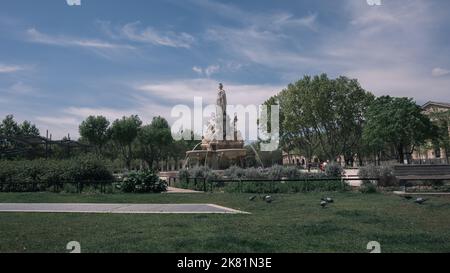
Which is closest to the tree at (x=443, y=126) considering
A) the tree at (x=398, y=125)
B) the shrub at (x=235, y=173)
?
the tree at (x=398, y=125)

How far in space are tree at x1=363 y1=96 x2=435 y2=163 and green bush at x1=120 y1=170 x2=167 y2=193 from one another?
36987mm

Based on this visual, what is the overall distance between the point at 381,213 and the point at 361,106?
4972 cm

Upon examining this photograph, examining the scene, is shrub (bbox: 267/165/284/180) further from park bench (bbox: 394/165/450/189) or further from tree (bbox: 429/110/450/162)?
tree (bbox: 429/110/450/162)

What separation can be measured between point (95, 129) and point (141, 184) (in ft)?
177

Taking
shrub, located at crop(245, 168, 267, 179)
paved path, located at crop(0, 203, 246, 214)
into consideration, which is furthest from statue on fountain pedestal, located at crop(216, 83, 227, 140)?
paved path, located at crop(0, 203, 246, 214)

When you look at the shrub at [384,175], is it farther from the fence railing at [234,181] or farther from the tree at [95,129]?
the tree at [95,129]

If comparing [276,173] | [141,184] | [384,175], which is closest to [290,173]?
[276,173]

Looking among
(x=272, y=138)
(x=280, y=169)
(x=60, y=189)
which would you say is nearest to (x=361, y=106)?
(x=272, y=138)

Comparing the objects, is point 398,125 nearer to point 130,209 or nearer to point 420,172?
point 420,172

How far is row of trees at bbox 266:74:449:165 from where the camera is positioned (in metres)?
49.9

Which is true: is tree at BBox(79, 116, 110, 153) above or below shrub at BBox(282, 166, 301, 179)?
above

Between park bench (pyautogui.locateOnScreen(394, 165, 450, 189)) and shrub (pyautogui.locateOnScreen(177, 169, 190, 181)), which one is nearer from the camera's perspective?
park bench (pyautogui.locateOnScreen(394, 165, 450, 189))

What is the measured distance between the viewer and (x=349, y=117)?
57.6 m
